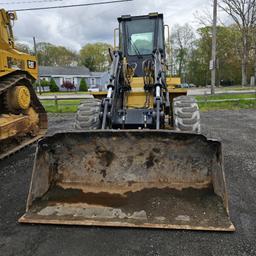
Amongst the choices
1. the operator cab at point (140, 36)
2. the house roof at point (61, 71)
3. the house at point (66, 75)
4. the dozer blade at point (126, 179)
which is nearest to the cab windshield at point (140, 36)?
the operator cab at point (140, 36)

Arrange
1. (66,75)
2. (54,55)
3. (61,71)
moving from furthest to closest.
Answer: (54,55) < (61,71) < (66,75)

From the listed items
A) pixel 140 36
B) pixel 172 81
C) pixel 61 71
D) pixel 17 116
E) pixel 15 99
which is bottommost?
pixel 17 116

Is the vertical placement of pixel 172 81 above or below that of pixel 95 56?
below

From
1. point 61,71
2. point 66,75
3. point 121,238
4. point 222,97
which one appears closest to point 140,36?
point 121,238

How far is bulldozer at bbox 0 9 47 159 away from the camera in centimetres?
543

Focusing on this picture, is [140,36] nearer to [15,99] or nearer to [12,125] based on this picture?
[15,99]

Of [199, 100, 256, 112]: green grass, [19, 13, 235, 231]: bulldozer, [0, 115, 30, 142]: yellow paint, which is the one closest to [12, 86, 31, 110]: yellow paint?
[0, 115, 30, 142]: yellow paint

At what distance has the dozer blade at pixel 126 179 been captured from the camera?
10.2 feet

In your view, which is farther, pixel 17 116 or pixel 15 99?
pixel 15 99

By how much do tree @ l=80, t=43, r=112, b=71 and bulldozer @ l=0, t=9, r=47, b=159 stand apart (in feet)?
204

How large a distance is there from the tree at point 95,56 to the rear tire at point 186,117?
212ft

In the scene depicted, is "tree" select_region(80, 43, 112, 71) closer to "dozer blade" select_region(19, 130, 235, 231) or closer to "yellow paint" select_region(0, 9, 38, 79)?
"yellow paint" select_region(0, 9, 38, 79)

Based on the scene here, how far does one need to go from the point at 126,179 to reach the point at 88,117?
5.29ft

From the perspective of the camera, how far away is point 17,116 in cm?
569
